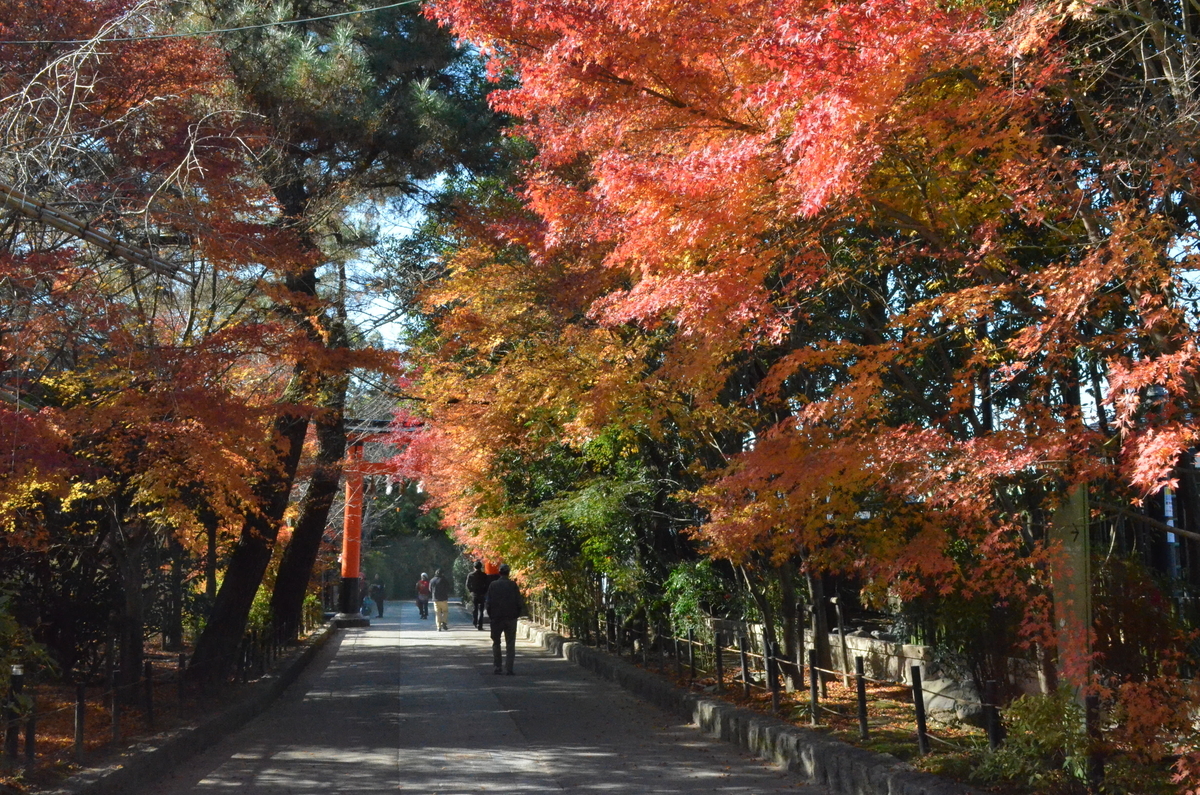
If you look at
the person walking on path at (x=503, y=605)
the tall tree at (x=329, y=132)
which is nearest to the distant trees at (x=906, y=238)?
the tall tree at (x=329, y=132)

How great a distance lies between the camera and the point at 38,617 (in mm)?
13422

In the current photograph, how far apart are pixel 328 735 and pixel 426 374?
6.87m

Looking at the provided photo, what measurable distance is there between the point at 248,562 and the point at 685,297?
9.76 m

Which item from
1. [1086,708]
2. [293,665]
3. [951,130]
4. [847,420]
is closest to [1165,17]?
[951,130]

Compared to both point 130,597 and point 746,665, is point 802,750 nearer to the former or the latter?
point 746,665

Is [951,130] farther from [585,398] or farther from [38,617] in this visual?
[38,617]

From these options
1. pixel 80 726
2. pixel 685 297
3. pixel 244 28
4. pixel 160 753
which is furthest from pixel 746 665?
pixel 244 28

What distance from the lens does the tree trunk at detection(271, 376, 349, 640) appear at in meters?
19.5

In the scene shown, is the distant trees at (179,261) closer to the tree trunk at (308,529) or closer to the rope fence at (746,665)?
the tree trunk at (308,529)

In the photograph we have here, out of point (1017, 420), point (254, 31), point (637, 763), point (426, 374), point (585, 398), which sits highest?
point (254, 31)

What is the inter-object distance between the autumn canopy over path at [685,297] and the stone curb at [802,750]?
116cm

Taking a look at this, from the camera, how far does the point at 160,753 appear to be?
9617 mm

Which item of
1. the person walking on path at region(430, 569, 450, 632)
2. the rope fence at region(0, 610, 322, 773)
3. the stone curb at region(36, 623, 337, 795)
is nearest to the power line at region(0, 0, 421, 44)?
the rope fence at region(0, 610, 322, 773)

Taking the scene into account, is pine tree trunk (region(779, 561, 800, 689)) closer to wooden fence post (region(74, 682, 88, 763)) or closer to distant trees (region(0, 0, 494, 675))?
distant trees (region(0, 0, 494, 675))
